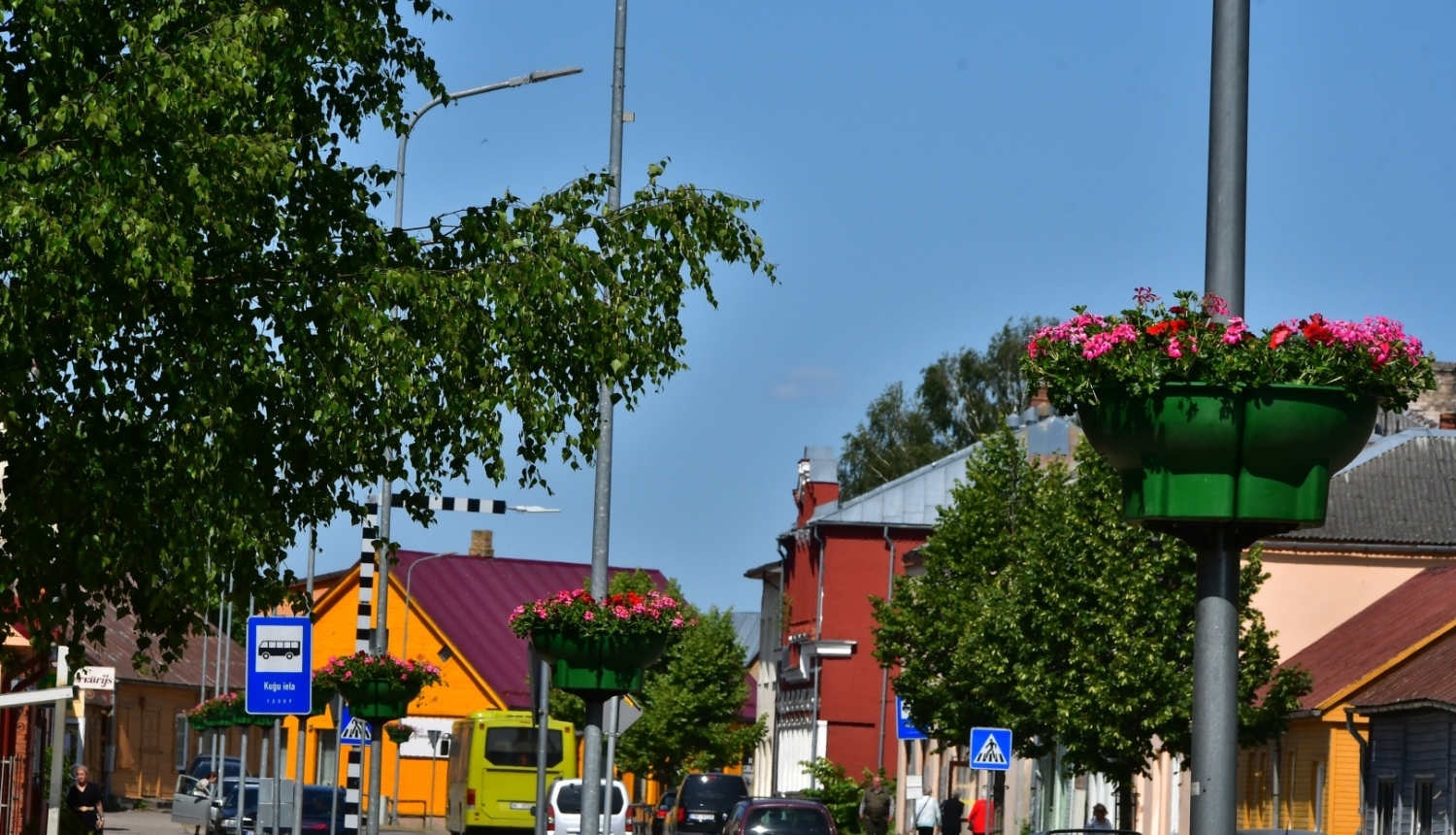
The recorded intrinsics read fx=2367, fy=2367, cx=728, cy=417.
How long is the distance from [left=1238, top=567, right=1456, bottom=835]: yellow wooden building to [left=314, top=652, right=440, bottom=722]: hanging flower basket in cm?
1463

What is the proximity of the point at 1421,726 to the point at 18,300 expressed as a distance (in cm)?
2886

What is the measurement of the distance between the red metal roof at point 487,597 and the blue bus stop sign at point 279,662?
64562mm

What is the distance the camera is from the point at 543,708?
25.2m

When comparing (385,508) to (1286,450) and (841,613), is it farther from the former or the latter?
(841,613)

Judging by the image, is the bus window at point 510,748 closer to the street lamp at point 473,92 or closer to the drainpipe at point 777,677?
Result: the street lamp at point 473,92

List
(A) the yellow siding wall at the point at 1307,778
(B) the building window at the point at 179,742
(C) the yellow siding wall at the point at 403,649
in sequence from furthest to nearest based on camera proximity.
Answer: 1. (B) the building window at the point at 179,742
2. (C) the yellow siding wall at the point at 403,649
3. (A) the yellow siding wall at the point at 1307,778

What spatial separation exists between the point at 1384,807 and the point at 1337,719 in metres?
1.89

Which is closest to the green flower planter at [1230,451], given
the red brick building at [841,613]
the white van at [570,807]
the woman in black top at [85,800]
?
the woman in black top at [85,800]

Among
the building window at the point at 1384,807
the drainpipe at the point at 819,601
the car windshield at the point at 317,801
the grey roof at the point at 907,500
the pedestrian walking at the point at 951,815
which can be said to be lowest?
the car windshield at the point at 317,801

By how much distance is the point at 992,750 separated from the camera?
1436 inches

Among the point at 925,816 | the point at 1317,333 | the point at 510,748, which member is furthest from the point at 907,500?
the point at 1317,333

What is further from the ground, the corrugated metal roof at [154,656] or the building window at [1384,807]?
the corrugated metal roof at [154,656]

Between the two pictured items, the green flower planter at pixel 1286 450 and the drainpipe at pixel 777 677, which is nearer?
the green flower planter at pixel 1286 450

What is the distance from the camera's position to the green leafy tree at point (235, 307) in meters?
11.0
